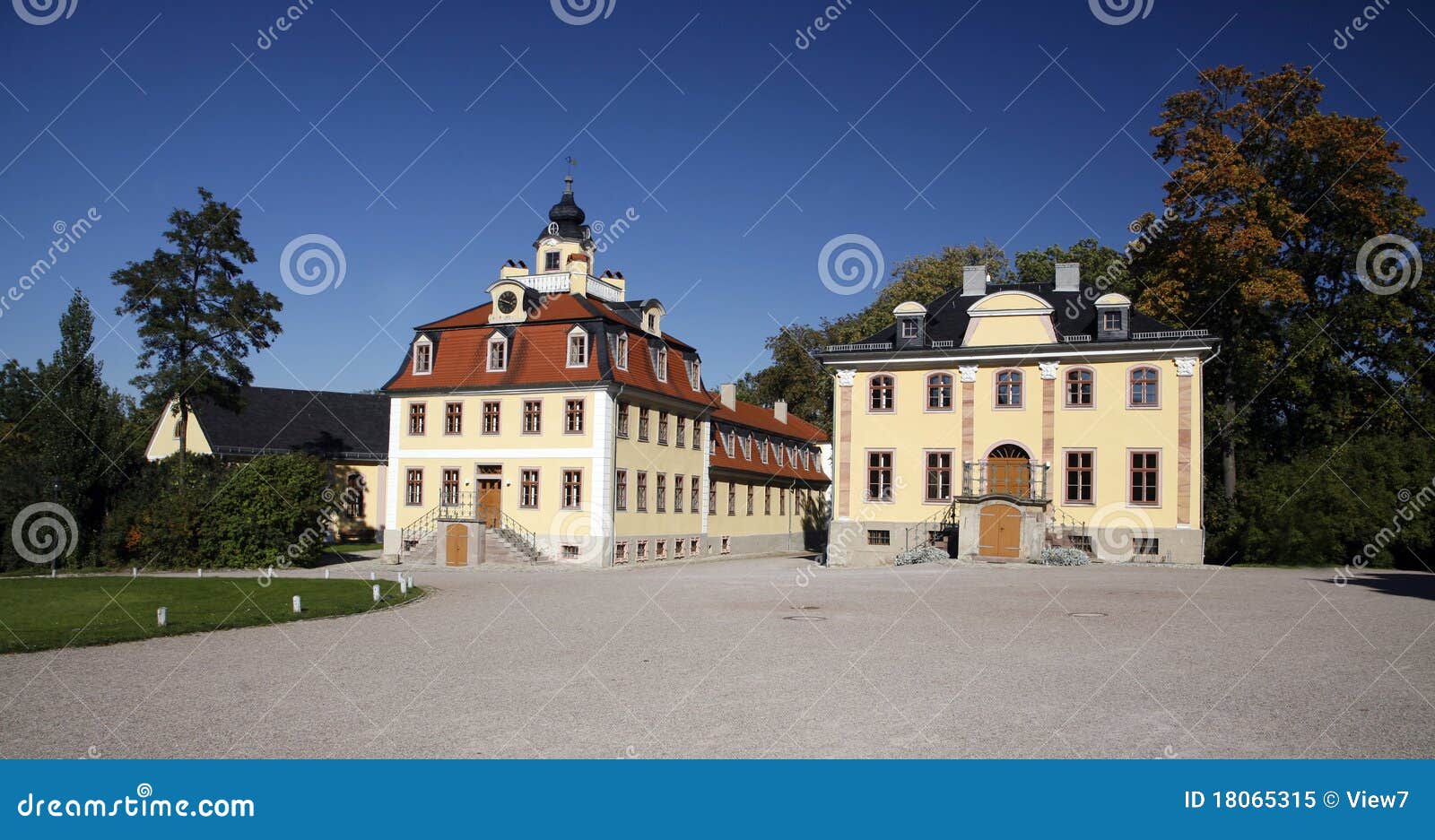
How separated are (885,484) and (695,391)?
30.4 ft

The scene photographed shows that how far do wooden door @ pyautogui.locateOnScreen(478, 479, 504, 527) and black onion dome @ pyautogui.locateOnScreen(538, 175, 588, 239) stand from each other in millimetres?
11100

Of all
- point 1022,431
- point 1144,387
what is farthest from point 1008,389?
point 1144,387

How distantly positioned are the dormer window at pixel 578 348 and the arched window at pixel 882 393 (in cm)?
926

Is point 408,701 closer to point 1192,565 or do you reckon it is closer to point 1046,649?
point 1046,649

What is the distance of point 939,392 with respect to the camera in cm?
3491

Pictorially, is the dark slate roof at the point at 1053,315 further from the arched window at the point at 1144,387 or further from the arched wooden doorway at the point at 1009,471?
the arched wooden doorway at the point at 1009,471

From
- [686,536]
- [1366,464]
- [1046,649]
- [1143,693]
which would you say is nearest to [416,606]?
[1046,649]

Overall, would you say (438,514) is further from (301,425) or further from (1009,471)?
(1009,471)

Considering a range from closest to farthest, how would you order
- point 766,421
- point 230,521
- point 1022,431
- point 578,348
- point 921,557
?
point 230,521 < point 921,557 < point 1022,431 < point 578,348 < point 766,421

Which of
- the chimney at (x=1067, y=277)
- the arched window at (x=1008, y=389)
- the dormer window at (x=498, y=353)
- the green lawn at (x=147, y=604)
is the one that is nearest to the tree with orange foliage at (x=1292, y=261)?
the chimney at (x=1067, y=277)

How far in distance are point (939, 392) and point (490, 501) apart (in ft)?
48.3

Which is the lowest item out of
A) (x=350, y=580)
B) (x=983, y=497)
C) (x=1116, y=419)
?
(x=350, y=580)

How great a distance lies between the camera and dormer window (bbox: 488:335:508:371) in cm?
3603

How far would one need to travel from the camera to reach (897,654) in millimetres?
12898
